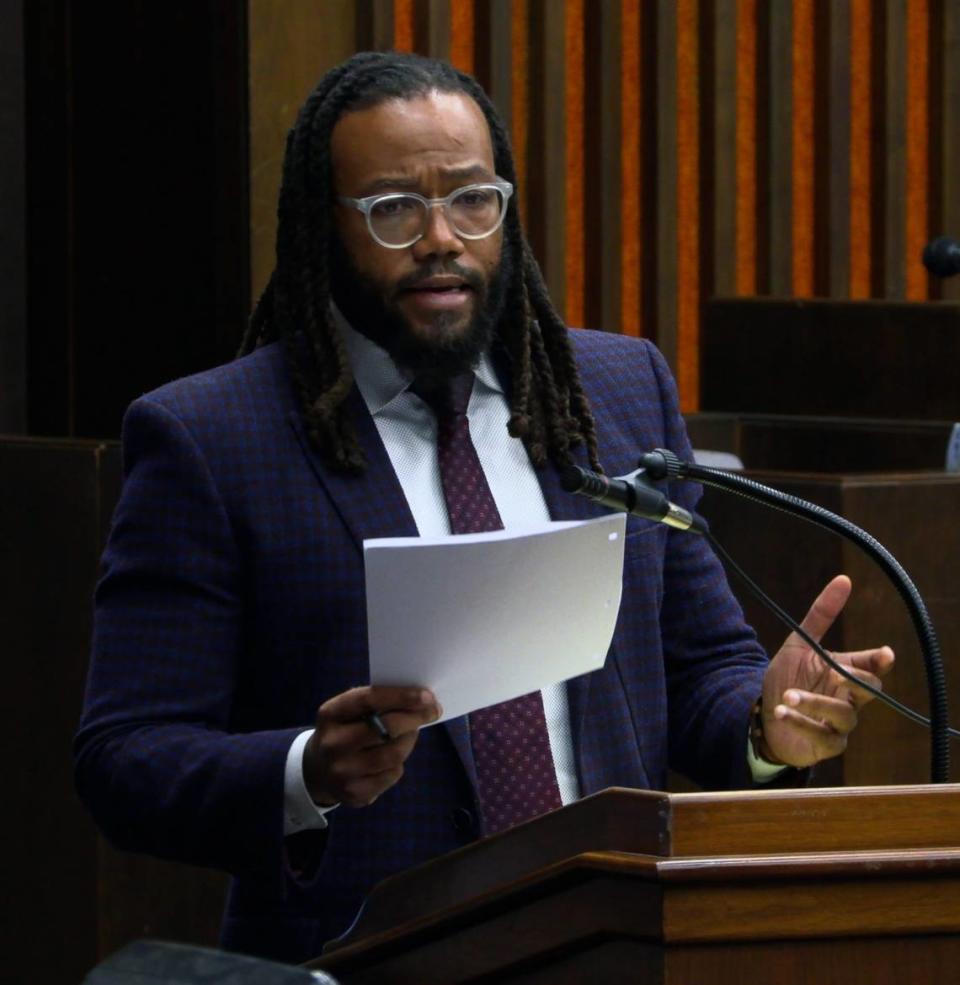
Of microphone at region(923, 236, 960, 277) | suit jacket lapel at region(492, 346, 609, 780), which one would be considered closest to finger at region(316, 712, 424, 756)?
suit jacket lapel at region(492, 346, 609, 780)

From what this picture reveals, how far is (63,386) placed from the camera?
3.94m

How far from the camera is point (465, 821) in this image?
5.81 feet

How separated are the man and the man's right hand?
0.02m

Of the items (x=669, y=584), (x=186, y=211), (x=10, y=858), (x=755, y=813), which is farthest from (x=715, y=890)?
(x=186, y=211)

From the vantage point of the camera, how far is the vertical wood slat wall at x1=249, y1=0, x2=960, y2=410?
15.0 ft

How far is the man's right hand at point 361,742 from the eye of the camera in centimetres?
150

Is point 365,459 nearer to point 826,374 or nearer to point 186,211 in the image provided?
point 186,211

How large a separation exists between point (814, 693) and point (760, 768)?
183 millimetres

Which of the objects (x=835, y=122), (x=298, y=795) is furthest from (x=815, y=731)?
(x=835, y=122)

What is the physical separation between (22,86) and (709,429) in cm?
139

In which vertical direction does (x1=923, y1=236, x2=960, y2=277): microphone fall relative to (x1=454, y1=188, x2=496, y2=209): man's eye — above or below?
below

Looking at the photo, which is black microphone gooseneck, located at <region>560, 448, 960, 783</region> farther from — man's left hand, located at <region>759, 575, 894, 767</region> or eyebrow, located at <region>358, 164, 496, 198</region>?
eyebrow, located at <region>358, 164, 496, 198</region>

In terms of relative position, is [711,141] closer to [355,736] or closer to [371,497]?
[371,497]

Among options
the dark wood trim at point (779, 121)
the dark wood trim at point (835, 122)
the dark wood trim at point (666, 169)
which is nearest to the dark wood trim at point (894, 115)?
the dark wood trim at point (835, 122)
